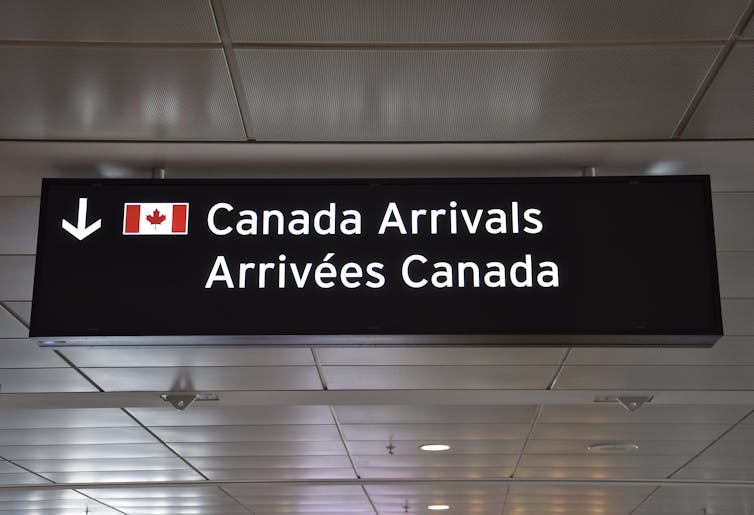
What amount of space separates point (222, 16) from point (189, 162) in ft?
2.70

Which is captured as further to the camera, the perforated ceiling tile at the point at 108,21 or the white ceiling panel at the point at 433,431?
the white ceiling panel at the point at 433,431

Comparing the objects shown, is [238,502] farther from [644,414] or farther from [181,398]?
[644,414]

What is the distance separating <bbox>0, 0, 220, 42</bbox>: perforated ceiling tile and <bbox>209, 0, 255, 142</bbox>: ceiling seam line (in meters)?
0.02

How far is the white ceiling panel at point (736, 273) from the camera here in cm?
429

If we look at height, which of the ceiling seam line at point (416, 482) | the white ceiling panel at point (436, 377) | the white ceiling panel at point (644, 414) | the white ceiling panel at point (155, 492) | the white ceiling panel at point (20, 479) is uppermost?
the white ceiling panel at point (436, 377)

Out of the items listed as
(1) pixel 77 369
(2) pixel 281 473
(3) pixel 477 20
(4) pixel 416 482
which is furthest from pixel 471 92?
(4) pixel 416 482

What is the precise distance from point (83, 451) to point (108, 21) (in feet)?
19.5

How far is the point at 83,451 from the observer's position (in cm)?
784

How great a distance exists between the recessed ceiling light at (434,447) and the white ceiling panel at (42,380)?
269cm

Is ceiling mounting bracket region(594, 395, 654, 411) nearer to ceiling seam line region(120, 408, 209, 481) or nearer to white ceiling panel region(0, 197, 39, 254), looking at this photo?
ceiling seam line region(120, 408, 209, 481)

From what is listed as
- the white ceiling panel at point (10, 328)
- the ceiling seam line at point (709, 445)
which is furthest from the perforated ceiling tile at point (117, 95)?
the ceiling seam line at point (709, 445)

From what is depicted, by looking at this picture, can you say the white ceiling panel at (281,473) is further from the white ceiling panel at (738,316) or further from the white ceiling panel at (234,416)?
the white ceiling panel at (738,316)

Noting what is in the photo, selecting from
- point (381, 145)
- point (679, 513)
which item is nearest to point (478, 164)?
point (381, 145)

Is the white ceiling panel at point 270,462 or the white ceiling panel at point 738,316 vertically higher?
the white ceiling panel at point 738,316
